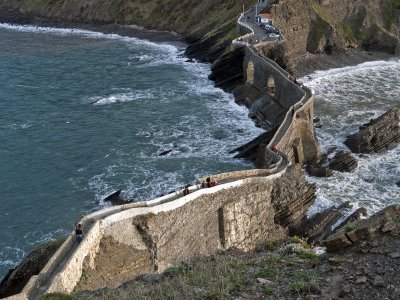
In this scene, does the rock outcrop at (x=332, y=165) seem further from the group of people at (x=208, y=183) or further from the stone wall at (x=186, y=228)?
the group of people at (x=208, y=183)

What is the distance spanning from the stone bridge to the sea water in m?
3.81

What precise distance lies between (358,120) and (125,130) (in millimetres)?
18941

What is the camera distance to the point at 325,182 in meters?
35.8

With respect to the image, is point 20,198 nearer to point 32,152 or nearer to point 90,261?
point 32,152

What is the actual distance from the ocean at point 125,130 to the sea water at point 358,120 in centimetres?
10

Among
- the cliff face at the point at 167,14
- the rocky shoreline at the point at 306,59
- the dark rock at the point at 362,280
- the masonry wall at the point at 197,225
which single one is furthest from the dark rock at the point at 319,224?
the cliff face at the point at 167,14

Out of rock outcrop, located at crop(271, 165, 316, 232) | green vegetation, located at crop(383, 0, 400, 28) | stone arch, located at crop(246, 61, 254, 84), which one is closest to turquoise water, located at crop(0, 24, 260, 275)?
stone arch, located at crop(246, 61, 254, 84)

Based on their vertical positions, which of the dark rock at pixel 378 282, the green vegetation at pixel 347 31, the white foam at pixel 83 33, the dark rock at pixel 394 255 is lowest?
the white foam at pixel 83 33

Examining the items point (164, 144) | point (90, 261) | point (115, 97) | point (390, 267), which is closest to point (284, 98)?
point (164, 144)

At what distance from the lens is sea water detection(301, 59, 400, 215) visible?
3443 centimetres

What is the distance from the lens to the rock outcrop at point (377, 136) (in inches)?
1585

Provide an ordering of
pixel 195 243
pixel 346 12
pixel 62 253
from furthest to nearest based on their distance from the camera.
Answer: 1. pixel 346 12
2. pixel 195 243
3. pixel 62 253

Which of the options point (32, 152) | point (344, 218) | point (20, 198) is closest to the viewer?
point (344, 218)

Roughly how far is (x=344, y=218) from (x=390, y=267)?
1790cm
